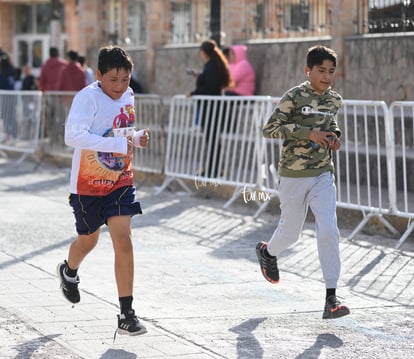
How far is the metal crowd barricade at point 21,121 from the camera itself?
1912 cm

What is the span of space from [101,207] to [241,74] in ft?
34.0

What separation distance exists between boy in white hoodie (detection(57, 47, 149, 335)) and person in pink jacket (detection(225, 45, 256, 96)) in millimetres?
10193

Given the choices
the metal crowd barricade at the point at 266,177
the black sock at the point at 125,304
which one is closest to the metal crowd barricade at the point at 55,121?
the metal crowd barricade at the point at 266,177

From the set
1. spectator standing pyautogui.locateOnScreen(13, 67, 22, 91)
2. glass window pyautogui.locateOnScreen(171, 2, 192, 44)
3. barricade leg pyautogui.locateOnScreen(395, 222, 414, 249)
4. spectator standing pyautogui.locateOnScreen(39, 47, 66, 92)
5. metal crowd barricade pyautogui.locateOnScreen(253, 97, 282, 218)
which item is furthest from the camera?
spectator standing pyautogui.locateOnScreen(13, 67, 22, 91)

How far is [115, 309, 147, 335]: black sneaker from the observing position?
20.5 ft

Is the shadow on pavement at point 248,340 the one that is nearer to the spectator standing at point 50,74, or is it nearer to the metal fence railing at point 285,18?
the metal fence railing at point 285,18

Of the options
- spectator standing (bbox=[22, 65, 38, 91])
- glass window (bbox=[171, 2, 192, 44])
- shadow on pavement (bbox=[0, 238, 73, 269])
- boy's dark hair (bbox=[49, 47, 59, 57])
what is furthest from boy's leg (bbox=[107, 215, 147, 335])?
spectator standing (bbox=[22, 65, 38, 91])

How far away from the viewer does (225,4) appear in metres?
18.6

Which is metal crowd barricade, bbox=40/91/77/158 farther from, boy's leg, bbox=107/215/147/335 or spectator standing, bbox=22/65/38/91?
boy's leg, bbox=107/215/147/335

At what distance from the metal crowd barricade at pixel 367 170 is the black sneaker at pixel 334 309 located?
3.68m

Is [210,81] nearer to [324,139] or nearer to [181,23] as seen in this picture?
[181,23]

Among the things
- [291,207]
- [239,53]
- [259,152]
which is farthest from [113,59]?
[239,53]

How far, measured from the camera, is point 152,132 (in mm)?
15836

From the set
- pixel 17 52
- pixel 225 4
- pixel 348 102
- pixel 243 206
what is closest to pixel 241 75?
pixel 225 4
